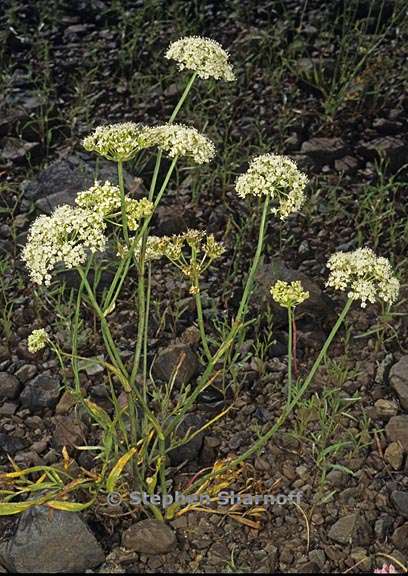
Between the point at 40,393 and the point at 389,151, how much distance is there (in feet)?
7.58

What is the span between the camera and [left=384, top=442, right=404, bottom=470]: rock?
3.22 meters

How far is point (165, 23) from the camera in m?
5.69

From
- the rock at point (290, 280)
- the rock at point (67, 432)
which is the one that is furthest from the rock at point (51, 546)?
the rock at point (290, 280)

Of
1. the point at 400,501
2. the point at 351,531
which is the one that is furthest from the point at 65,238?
the point at 400,501

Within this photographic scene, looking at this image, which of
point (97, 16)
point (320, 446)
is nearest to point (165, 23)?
point (97, 16)

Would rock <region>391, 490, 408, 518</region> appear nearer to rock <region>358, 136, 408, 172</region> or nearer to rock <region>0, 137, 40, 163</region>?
rock <region>358, 136, 408, 172</region>

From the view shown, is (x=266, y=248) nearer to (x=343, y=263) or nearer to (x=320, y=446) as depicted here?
(x=320, y=446)

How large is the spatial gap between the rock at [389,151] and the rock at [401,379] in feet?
4.71

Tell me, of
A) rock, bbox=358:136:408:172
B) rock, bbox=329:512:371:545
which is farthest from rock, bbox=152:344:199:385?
rock, bbox=358:136:408:172

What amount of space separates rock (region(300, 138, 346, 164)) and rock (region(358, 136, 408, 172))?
120 mm

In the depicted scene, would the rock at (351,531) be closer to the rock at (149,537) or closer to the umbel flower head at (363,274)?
the rock at (149,537)

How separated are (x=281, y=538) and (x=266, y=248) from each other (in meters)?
1.57

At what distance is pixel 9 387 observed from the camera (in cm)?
347

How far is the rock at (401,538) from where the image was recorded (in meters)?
2.93
